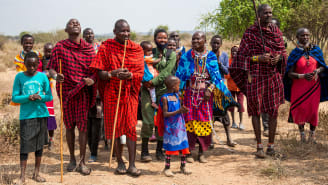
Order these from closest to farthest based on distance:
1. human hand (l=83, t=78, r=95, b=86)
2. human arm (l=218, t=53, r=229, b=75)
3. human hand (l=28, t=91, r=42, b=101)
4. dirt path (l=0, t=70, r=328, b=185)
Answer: human hand (l=28, t=91, r=42, b=101) → dirt path (l=0, t=70, r=328, b=185) → human hand (l=83, t=78, r=95, b=86) → human arm (l=218, t=53, r=229, b=75)

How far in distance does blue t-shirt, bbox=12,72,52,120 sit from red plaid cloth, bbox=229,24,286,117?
316cm

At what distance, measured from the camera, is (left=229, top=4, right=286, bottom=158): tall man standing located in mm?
5188

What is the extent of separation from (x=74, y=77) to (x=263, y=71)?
2.99 m

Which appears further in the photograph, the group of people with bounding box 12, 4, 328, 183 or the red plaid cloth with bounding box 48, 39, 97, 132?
the red plaid cloth with bounding box 48, 39, 97, 132

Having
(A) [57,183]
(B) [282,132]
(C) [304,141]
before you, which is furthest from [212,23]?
(A) [57,183]

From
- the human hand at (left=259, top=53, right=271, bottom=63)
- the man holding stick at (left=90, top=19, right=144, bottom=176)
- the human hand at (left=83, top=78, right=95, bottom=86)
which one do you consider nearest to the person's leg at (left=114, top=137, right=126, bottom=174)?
the man holding stick at (left=90, top=19, right=144, bottom=176)

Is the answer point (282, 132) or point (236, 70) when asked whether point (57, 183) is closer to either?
point (236, 70)

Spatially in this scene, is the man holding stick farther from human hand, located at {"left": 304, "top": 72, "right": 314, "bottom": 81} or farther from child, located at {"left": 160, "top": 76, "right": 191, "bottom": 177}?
human hand, located at {"left": 304, "top": 72, "right": 314, "bottom": 81}

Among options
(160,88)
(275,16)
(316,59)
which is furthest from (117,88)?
(275,16)

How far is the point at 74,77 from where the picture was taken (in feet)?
15.1

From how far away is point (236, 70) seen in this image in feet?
18.3

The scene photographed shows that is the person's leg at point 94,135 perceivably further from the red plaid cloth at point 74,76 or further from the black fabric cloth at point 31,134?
the black fabric cloth at point 31,134

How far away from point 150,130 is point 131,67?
121 cm

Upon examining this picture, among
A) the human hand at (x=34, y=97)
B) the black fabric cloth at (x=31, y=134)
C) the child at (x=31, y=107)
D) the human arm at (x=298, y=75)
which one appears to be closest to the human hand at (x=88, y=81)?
the child at (x=31, y=107)
